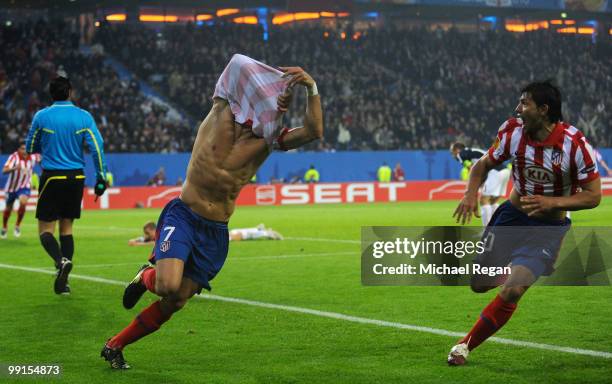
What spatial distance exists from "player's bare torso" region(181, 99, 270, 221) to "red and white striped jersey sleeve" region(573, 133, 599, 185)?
200 cm

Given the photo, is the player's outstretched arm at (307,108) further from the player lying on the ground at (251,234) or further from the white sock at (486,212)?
the white sock at (486,212)

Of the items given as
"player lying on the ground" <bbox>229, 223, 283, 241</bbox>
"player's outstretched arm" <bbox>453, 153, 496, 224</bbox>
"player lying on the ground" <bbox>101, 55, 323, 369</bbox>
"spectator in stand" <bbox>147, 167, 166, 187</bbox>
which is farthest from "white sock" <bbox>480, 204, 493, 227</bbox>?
"spectator in stand" <bbox>147, 167, 166, 187</bbox>

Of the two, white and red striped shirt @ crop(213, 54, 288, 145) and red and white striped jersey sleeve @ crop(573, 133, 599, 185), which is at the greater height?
white and red striped shirt @ crop(213, 54, 288, 145)

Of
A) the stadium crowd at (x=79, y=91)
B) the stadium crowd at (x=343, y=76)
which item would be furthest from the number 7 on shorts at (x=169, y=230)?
the stadium crowd at (x=79, y=91)

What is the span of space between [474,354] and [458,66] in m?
45.0

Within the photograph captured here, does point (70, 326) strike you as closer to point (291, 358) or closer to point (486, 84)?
point (291, 358)

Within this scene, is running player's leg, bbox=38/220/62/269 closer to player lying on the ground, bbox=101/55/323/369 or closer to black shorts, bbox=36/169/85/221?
black shorts, bbox=36/169/85/221

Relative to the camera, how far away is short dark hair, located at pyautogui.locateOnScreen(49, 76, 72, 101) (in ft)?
34.0

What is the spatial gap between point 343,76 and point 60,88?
37.3 m

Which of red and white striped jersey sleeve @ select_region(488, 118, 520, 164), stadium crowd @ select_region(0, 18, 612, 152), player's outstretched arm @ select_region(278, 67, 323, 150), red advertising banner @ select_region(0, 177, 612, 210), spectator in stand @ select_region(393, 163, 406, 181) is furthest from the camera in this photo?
spectator in stand @ select_region(393, 163, 406, 181)

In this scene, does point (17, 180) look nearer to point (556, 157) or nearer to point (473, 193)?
point (473, 193)

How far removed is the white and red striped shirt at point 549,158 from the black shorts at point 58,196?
5.40 meters

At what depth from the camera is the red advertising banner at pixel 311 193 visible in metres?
34.6

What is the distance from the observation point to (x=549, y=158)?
248 inches
